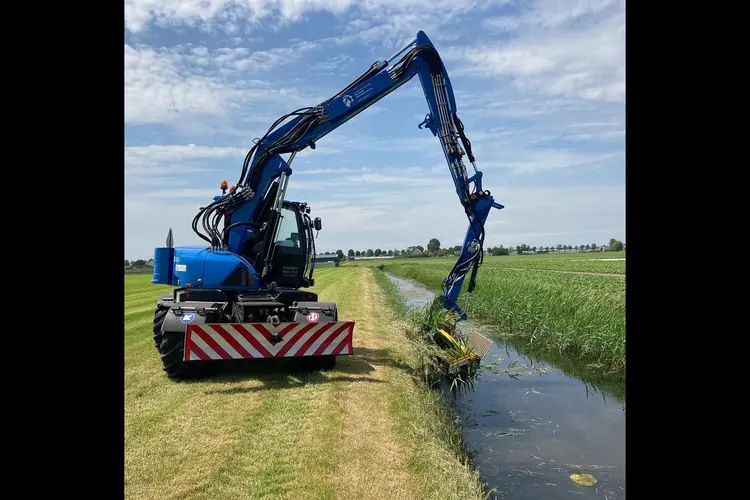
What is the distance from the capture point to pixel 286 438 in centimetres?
496

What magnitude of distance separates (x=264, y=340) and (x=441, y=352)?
10.6 feet

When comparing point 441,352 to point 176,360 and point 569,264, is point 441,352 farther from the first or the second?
point 569,264

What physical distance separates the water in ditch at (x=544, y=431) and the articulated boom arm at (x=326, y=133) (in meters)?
2.50

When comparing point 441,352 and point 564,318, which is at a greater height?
point 564,318

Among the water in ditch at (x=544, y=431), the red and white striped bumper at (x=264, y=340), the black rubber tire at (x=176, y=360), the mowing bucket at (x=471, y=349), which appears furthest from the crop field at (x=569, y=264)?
the black rubber tire at (x=176, y=360)

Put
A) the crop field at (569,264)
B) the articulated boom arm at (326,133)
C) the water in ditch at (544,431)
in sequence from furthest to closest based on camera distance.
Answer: the crop field at (569,264)
the articulated boom arm at (326,133)
the water in ditch at (544,431)

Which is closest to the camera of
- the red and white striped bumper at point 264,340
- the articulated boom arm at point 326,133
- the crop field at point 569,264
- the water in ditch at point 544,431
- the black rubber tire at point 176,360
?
the water in ditch at point 544,431

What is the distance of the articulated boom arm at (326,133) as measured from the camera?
323 inches

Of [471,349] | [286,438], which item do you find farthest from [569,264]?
[286,438]

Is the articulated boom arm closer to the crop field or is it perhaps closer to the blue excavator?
the blue excavator

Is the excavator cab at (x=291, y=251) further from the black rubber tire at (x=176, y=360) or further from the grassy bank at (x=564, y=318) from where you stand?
the grassy bank at (x=564, y=318)

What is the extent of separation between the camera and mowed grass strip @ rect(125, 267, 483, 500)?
404 centimetres

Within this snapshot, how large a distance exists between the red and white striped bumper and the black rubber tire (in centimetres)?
38
